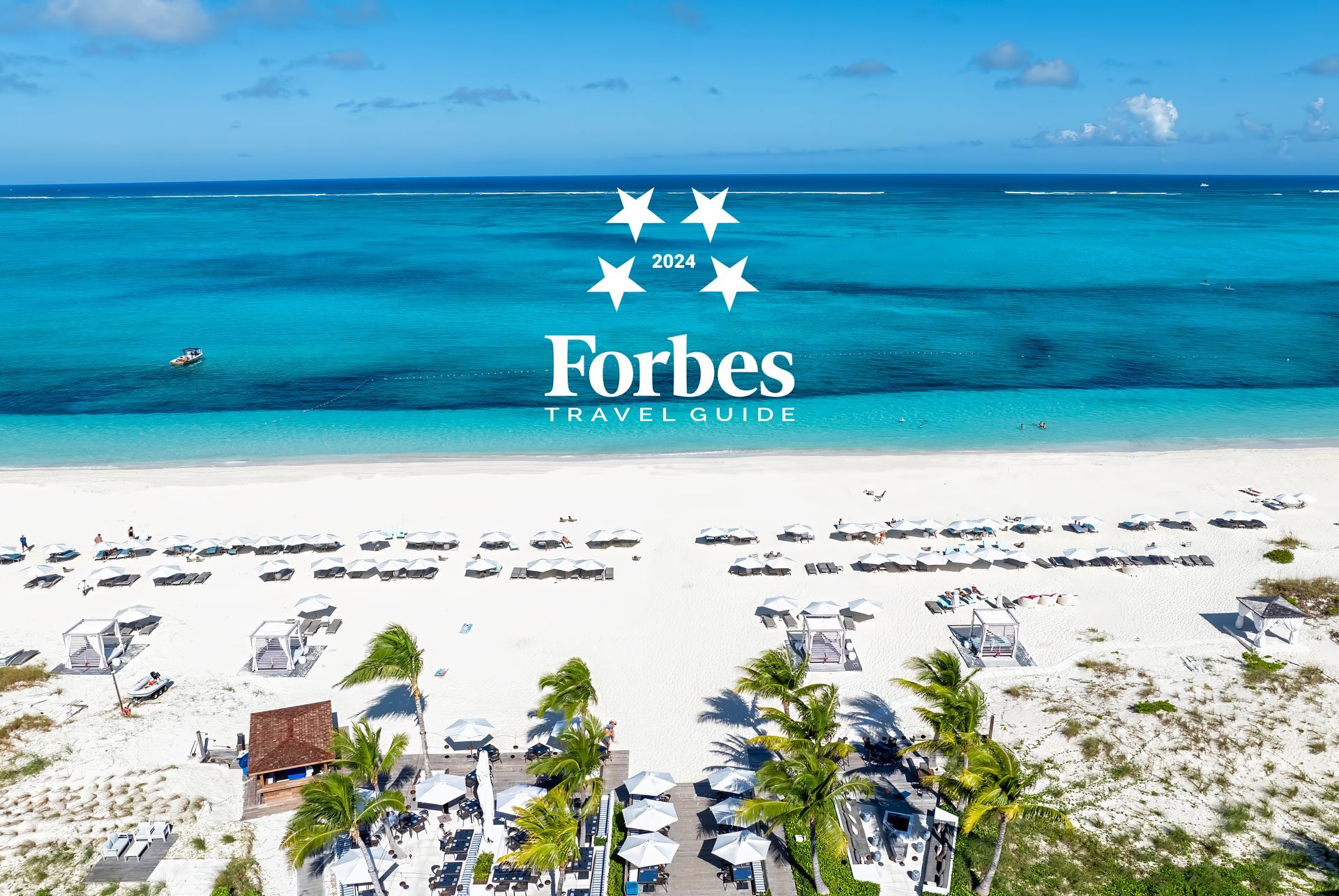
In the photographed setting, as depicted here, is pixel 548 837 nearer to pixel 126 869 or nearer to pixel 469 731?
pixel 469 731

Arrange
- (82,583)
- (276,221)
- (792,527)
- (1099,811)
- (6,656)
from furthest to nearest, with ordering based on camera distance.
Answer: (276,221) → (792,527) → (82,583) → (6,656) → (1099,811)

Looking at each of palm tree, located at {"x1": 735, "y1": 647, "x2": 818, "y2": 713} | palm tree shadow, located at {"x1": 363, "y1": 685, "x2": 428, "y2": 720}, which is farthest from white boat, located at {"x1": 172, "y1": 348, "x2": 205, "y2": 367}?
palm tree, located at {"x1": 735, "y1": 647, "x2": 818, "y2": 713}

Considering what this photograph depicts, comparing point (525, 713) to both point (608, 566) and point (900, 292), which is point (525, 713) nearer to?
point (608, 566)

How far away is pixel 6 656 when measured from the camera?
28.2m

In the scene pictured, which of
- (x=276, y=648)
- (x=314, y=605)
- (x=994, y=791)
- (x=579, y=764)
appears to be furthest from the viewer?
(x=314, y=605)

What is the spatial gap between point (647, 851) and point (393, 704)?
34.9 feet

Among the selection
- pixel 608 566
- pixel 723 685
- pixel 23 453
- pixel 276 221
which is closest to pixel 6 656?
pixel 608 566

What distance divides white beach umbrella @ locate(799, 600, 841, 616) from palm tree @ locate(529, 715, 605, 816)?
10.3 meters

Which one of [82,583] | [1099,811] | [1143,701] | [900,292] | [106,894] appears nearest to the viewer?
[106,894]

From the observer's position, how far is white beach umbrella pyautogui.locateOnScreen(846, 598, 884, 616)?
3023 cm

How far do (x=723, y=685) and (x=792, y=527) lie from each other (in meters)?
11.2

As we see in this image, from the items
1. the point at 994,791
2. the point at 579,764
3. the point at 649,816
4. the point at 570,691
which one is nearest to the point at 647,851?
the point at 649,816

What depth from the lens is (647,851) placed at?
758 inches

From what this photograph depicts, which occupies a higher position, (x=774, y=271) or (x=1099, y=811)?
(x=774, y=271)
